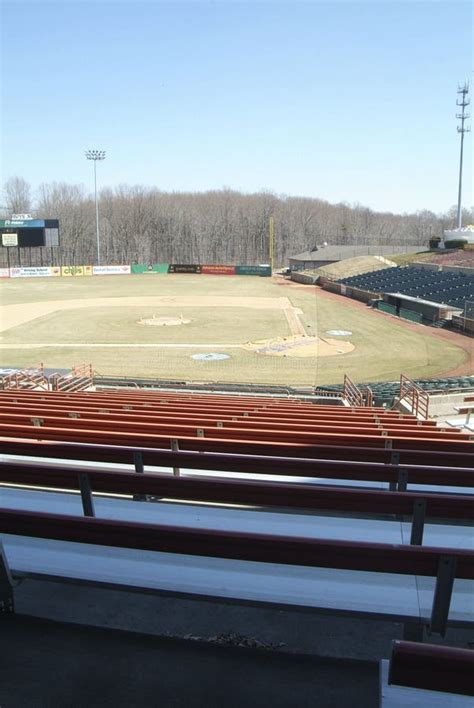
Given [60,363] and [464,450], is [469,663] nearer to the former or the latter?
[464,450]

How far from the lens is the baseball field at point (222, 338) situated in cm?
2673

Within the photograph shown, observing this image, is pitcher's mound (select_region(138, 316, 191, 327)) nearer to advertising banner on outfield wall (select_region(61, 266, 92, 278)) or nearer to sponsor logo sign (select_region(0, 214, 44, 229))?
sponsor logo sign (select_region(0, 214, 44, 229))

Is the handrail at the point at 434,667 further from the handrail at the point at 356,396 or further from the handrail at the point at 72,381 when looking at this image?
the handrail at the point at 72,381

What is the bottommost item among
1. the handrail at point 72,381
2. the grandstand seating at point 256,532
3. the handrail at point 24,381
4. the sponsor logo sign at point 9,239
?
the handrail at point 72,381

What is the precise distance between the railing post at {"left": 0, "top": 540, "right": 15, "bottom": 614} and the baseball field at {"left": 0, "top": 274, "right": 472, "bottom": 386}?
20.9 metres

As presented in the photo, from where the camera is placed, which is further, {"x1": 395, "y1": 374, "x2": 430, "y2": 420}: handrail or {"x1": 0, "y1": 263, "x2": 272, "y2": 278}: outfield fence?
{"x1": 0, "y1": 263, "x2": 272, "y2": 278}: outfield fence

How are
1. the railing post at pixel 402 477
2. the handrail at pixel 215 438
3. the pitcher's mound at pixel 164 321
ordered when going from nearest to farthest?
the railing post at pixel 402 477 < the handrail at pixel 215 438 < the pitcher's mound at pixel 164 321

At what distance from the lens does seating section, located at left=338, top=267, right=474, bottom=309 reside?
4503 cm

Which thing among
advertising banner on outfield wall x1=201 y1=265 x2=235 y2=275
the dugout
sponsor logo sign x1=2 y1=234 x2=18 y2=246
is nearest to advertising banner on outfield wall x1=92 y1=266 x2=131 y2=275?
advertising banner on outfield wall x1=201 y1=265 x2=235 y2=275

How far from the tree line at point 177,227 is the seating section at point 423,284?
164 feet

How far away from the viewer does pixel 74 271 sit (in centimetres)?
8519

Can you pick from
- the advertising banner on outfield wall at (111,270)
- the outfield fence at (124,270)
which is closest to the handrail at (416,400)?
the outfield fence at (124,270)

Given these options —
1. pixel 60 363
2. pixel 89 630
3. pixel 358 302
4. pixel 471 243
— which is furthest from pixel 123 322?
pixel 471 243

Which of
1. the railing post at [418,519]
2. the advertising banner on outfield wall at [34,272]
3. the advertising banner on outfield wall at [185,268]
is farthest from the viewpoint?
the advertising banner on outfield wall at [185,268]
